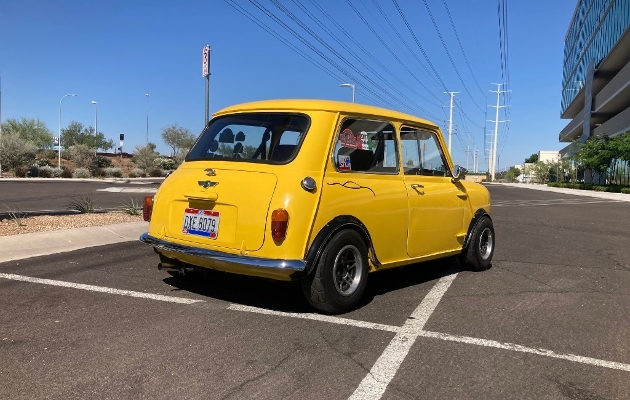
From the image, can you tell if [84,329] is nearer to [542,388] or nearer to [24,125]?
[542,388]

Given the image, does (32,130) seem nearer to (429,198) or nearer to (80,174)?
(80,174)

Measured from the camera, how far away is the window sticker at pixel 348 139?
16.6ft

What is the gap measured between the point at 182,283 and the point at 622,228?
11.6m

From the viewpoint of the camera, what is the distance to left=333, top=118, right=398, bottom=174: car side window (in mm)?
5012

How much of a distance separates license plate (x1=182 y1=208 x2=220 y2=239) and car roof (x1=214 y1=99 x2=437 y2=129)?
1.21m

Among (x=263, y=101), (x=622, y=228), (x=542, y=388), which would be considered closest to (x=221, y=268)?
(x=263, y=101)

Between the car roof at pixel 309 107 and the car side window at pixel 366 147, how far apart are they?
0.35 feet

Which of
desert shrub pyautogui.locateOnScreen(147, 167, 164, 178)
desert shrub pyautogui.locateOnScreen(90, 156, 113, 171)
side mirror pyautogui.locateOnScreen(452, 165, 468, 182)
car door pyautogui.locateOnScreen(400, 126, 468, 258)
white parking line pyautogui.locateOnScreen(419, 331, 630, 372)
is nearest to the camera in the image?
white parking line pyautogui.locateOnScreen(419, 331, 630, 372)

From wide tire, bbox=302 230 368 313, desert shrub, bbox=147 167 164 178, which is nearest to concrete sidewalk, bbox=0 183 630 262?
wide tire, bbox=302 230 368 313

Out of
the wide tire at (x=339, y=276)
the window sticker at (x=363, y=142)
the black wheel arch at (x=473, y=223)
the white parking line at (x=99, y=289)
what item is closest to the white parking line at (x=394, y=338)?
the white parking line at (x=99, y=289)

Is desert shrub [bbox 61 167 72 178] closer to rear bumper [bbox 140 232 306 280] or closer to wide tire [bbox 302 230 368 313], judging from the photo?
rear bumper [bbox 140 232 306 280]

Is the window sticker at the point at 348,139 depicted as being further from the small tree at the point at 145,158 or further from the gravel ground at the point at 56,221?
the small tree at the point at 145,158

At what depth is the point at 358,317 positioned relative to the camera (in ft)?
15.5

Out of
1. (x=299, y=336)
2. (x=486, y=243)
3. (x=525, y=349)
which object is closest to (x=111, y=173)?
(x=486, y=243)
